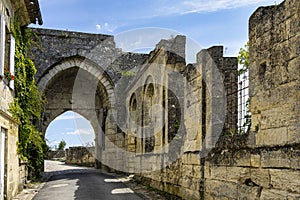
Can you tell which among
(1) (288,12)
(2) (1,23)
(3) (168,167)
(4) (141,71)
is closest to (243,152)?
(1) (288,12)

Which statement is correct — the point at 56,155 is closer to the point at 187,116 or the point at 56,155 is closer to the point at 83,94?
the point at 83,94

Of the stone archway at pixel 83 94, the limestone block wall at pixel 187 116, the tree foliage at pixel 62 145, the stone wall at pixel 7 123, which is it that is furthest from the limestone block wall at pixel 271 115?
the tree foliage at pixel 62 145

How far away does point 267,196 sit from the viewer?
4652 millimetres

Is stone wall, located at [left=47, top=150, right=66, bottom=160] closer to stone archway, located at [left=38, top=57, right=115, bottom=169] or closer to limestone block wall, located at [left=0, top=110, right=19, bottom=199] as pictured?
stone archway, located at [left=38, top=57, right=115, bottom=169]

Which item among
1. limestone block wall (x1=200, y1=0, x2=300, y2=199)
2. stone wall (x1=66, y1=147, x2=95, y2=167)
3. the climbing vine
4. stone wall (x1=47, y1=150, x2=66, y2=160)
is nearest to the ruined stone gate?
limestone block wall (x1=200, y1=0, x2=300, y2=199)

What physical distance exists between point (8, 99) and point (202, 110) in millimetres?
4524

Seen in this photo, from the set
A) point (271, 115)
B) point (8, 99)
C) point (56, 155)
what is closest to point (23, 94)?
point (8, 99)

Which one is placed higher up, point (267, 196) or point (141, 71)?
point (141, 71)

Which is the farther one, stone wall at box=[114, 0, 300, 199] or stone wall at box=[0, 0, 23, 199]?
stone wall at box=[0, 0, 23, 199]

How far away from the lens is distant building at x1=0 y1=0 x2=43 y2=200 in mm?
7914

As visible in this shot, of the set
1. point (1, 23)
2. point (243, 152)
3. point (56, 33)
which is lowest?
point (243, 152)

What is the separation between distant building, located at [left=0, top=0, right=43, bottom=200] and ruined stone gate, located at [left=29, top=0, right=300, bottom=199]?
3.67 metres

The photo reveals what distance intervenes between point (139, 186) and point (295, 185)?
7779 millimetres

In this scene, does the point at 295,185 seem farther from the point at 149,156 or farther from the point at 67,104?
the point at 67,104
